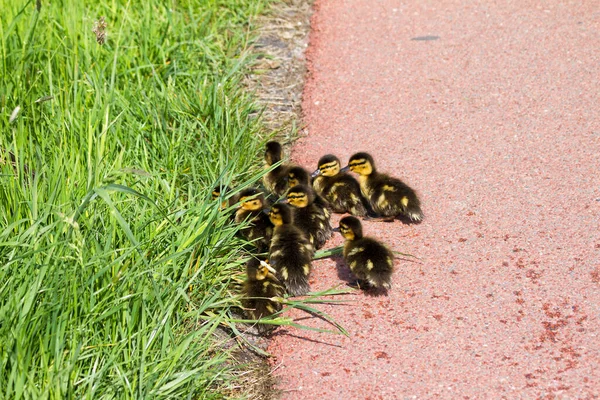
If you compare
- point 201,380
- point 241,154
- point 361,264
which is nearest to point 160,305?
A: point 201,380

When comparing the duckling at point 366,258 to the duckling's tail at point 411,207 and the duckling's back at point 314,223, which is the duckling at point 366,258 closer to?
the duckling's back at point 314,223

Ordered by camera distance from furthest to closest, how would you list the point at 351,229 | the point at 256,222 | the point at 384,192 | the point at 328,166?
the point at 328,166, the point at 384,192, the point at 256,222, the point at 351,229

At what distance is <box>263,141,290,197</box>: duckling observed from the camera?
577 centimetres

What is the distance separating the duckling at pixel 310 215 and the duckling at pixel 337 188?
22 cm

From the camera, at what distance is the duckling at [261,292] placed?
14.8ft

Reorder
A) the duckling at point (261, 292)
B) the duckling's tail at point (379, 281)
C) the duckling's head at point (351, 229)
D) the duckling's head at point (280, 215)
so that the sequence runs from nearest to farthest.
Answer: the duckling at point (261, 292) < the duckling's tail at point (379, 281) < the duckling's head at point (351, 229) < the duckling's head at point (280, 215)

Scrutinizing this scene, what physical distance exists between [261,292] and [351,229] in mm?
730

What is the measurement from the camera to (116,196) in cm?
463

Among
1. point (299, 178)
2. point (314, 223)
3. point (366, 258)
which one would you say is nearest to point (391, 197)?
point (314, 223)

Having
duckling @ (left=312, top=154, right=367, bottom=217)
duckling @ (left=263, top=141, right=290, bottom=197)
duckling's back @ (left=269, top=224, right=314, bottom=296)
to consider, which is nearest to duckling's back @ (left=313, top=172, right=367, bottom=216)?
duckling @ (left=312, top=154, right=367, bottom=217)

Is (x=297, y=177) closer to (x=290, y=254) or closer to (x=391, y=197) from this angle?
(x=391, y=197)

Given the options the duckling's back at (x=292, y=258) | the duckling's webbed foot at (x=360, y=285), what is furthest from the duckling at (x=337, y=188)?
the duckling's webbed foot at (x=360, y=285)

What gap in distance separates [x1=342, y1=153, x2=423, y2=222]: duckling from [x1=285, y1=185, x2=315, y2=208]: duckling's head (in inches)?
16.3

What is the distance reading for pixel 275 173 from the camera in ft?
19.1
